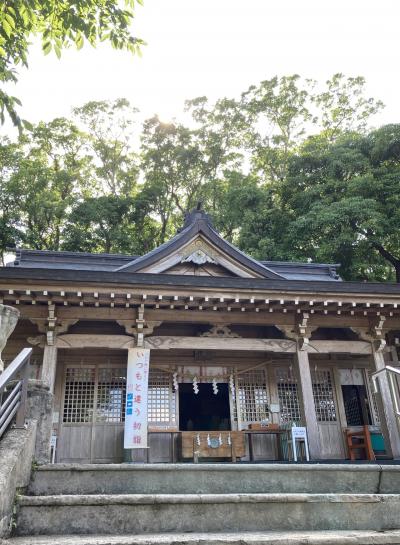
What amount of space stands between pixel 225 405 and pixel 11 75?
37.7 feet

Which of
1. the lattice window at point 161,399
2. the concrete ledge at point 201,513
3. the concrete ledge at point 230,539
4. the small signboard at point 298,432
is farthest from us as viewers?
the lattice window at point 161,399

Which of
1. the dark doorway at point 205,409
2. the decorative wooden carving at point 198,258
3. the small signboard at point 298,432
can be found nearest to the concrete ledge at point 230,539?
the small signboard at point 298,432

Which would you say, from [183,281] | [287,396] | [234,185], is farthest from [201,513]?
[234,185]

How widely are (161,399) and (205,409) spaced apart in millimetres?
3820

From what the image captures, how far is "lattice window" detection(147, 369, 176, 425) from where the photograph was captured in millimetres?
10805

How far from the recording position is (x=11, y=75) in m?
5.54

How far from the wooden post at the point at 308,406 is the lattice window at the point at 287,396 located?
1583 millimetres

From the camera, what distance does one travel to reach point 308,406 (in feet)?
30.9

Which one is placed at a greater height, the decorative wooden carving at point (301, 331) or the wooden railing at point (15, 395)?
the decorative wooden carving at point (301, 331)

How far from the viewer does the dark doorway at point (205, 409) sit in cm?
1390

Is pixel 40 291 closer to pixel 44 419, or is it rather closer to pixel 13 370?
pixel 44 419

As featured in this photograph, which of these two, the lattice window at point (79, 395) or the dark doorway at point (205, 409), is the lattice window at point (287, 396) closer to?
the dark doorway at point (205, 409)

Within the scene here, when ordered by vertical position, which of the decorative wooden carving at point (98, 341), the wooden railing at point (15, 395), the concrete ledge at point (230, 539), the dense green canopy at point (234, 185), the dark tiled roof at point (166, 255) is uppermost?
the dense green canopy at point (234, 185)

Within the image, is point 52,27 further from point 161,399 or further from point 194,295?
point 161,399
